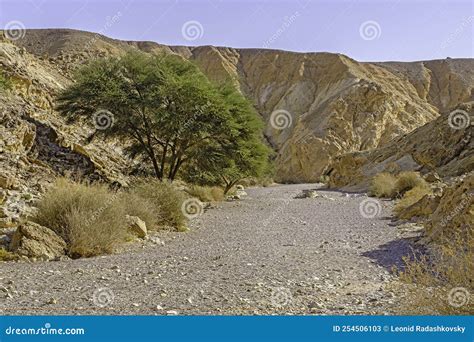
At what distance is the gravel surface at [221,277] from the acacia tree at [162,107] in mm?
7636

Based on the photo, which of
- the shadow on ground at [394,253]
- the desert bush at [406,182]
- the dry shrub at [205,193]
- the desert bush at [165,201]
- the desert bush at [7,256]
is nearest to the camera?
the desert bush at [7,256]

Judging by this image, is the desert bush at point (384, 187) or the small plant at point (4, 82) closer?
the small plant at point (4, 82)

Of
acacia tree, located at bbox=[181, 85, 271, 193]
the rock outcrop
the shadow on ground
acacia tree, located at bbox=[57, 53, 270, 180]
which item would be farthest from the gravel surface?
the rock outcrop

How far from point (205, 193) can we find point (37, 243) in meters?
14.3

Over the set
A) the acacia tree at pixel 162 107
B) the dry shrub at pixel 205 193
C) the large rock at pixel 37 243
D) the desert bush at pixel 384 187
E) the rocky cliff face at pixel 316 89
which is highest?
the rocky cliff face at pixel 316 89

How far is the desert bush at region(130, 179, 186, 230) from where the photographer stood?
39.2 ft

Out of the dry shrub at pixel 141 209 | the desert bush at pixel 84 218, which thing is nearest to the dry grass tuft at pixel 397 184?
the dry shrub at pixel 141 209

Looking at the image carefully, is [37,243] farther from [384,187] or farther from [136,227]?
[384,187]

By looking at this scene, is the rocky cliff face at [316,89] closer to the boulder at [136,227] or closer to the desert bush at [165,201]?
the desert bush at [165,201]

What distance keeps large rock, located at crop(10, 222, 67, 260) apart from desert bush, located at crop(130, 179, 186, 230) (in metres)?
3.62

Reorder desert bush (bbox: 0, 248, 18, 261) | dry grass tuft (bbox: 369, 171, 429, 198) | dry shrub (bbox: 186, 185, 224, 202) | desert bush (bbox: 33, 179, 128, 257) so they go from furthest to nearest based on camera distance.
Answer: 1. dry shrub (bbox: 186, 185, 224, 202)
2. dry grass tuft (bbox: 369, 171, 429, 198)
3. desert bush (bbox: 33, 179, 128, 257)
4. desert bush (bbox: 0, 248, 18, 261)

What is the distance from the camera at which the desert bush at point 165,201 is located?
471 inches

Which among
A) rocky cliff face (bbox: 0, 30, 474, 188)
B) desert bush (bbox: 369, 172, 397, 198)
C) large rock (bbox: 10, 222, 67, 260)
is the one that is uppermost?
rocky cliff face (bbox: 0, 30, 474, 188)

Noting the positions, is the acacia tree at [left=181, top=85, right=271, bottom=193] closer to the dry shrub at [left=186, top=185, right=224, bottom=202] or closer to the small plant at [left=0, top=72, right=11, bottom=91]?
the dry shrub at [left=186, top=185, right=224, bottom=202]
